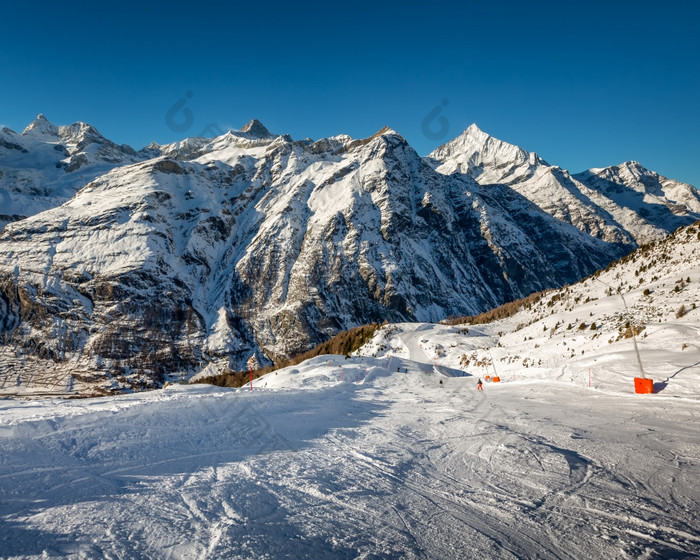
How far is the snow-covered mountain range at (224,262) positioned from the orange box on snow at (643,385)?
108m

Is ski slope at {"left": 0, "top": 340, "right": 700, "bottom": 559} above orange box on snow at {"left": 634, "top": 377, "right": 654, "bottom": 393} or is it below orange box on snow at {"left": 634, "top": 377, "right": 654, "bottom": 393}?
above

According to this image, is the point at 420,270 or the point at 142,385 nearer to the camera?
the point at 142,385

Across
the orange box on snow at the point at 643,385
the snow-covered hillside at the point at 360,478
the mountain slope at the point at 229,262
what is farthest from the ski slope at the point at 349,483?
the mountain slope at the point at 229,262

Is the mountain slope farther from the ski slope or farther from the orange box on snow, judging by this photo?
the ski slope

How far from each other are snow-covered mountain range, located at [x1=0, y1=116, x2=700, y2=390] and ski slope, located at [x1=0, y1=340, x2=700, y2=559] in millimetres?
107690

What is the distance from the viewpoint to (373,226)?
144 m

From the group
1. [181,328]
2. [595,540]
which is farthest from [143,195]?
A: [595,540]

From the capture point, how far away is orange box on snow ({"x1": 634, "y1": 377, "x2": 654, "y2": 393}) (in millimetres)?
11312

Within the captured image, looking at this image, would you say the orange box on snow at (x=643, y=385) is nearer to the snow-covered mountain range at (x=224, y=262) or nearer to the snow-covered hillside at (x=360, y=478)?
the snow-covered hillside at (x=360, y=478)

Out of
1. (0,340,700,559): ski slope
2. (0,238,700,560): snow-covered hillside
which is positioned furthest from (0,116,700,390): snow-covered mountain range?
(0,340,700,559): ski slope

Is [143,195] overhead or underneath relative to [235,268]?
overhead

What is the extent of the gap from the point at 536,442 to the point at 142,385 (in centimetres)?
11344

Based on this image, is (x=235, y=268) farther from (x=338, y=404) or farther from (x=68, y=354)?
(x=338, y=404)

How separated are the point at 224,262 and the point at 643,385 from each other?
5610 inches
